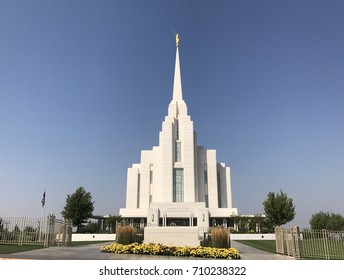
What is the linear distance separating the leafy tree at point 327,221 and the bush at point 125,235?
5415cm

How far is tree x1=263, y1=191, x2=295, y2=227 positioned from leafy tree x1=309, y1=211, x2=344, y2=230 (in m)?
22.0

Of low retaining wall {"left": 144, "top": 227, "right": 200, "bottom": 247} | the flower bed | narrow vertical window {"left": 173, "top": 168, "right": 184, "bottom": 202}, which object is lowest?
the flower bed

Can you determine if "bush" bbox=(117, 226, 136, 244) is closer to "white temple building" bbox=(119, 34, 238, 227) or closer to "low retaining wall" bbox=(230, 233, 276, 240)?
"low retaining wall" bbox=(230, 233, 276, 240)

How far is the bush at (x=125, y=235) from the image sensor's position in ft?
48.8

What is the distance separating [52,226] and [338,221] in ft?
190

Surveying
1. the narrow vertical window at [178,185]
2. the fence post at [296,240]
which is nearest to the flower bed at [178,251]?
the fence post at [296,240]

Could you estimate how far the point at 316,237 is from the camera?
15.1 m

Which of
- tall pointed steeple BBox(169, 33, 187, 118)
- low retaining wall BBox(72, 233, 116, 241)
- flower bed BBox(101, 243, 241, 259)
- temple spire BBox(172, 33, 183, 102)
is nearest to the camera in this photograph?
flower bed BBox(101, 243, 241, 259)

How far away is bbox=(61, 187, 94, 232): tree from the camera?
40875mm

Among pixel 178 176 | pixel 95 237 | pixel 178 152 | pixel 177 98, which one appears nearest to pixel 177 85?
pixel 177 98

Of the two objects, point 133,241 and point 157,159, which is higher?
point 157,159

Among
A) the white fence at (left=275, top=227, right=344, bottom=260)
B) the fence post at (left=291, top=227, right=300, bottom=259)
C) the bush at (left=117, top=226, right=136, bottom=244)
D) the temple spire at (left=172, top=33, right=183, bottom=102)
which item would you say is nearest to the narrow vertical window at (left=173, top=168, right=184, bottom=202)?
the temple spire at (left=172, top=33, right=183, bottom=102)
